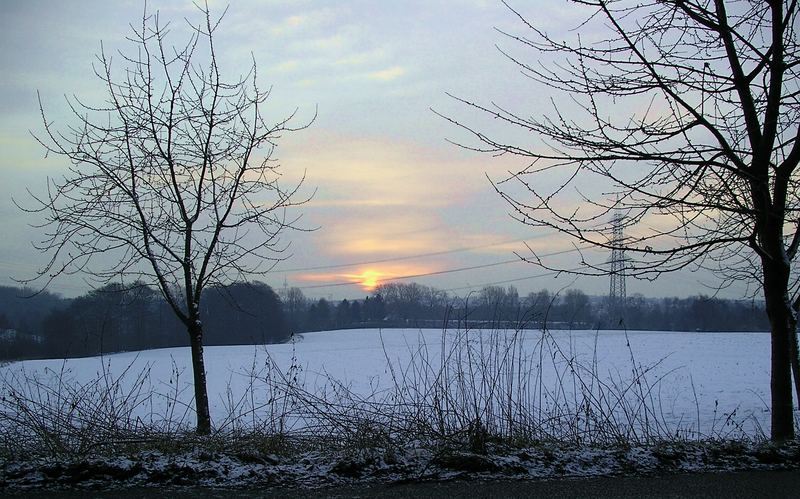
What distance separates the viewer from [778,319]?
4.93 meters

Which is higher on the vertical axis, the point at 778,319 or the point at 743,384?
the point at 778,319

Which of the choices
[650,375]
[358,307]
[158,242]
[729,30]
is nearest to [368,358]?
[650,375]

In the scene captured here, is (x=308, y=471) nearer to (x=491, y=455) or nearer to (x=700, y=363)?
(x=491, y=455)

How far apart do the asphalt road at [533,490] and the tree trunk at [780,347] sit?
1929mm

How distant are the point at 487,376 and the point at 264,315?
33.6 ft

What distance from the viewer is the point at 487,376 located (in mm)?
5625

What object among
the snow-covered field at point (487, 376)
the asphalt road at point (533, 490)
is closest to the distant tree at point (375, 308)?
the snow-covered field at point (487, 376)

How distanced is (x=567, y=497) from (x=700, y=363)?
32.7m

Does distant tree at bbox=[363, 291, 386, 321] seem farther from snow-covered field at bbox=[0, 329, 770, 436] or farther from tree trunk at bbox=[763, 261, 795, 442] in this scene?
tree trunk at bbox=[763, 261, 795, 442]

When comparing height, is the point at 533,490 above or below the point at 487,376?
below

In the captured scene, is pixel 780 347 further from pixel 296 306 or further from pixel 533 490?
pixel 296 306

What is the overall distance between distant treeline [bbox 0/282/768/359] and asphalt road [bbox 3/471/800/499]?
267 cm

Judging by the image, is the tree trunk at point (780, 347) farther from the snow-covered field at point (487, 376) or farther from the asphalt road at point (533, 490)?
the asphalt road at point (533, 490)

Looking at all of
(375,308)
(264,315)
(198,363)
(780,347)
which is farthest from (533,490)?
(375,308)
